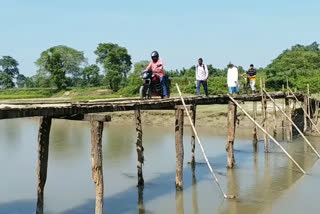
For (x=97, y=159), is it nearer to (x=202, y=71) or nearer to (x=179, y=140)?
(x=179, y=140)

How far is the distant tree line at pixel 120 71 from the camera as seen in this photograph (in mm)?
36000

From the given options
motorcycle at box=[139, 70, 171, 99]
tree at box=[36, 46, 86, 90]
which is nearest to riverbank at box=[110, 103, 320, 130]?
motorcycle at box=[139, 70, 171, 99]

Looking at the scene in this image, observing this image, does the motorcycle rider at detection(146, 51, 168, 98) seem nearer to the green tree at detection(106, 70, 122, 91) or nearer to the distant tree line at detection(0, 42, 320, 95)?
the distant tree line at detection(0, 42, 320, 95)

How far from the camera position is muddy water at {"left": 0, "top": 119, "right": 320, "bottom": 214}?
10.6 metres

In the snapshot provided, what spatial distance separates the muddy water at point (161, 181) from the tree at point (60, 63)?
3420 cm

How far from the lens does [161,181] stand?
43.7 ft

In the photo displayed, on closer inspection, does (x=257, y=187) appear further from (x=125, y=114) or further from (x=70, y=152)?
(x=125, y=114)

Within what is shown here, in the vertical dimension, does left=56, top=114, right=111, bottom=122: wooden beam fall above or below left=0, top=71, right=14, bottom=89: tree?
below

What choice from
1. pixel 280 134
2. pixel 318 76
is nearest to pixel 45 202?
pixel 280 134

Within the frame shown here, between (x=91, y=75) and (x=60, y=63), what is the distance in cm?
886

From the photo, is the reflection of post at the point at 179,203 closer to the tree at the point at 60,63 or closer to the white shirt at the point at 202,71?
the white shirt at the point at 202,71

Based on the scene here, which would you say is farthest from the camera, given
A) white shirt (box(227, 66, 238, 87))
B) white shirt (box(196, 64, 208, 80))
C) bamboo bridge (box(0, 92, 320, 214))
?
white shirt (box(227, 66, 238, 87))

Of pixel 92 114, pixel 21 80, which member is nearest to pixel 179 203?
pixel 92 114

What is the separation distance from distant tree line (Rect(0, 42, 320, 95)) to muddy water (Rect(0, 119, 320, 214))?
554 inches
